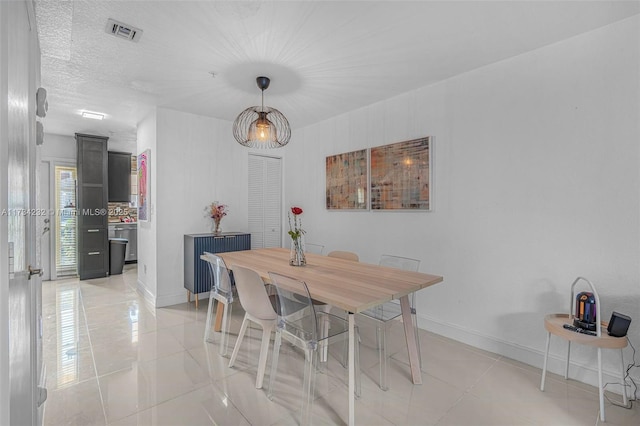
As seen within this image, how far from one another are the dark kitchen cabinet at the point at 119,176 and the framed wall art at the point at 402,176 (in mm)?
5350

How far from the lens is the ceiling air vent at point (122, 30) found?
215cm

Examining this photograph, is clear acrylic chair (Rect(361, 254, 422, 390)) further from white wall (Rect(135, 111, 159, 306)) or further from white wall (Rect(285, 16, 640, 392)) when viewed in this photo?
white wall (Rect(135, 111, 159, 306))

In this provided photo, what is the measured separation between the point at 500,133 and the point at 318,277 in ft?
6.88

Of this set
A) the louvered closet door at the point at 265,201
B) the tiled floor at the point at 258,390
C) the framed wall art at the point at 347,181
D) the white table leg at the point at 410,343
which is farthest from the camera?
the louvered closet door at the point at 265,201

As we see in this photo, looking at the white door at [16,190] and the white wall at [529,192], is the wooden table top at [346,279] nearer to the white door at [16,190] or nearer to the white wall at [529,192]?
the white wall at [529,192]

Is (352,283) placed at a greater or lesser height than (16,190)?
lesser

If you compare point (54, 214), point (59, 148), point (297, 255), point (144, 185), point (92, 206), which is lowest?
point (297, 255)

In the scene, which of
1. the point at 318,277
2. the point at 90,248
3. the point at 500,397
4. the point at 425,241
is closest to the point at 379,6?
the point at 318,277

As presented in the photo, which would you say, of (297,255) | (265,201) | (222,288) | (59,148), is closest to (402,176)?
(297,255)

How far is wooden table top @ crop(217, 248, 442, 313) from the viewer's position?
1771 millimetres

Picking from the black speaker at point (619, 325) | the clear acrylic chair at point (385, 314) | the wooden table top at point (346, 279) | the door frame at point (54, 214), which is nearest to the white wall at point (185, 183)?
the wooden table top at point (346, 279)

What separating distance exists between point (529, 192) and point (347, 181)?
2.12m

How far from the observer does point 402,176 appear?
3420 mm

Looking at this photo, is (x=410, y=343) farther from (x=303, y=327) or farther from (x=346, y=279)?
(x=303, y=327)
